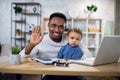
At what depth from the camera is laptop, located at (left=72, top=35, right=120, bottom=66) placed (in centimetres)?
132

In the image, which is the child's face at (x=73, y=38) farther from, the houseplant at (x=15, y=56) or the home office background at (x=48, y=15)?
the home office background at (x=48, y=15)

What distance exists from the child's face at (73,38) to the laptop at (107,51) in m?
0.44

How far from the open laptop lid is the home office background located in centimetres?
422

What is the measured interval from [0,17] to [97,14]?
3.02 metres

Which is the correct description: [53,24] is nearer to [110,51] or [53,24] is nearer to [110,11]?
[110,51]

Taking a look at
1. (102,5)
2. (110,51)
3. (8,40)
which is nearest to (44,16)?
(8,40)

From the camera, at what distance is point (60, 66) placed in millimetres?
1356

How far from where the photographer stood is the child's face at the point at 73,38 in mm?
1875

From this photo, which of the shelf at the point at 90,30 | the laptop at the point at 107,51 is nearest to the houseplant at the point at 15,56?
the laptop at the point at 107,51

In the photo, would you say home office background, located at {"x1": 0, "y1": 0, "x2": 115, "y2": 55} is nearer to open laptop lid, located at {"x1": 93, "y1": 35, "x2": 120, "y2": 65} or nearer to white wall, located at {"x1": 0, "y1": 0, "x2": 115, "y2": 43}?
white wall, located at {"x1": 0, "y1": 0, "x2": 115, "y2": 43}

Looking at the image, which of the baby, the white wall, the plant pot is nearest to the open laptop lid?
the baby

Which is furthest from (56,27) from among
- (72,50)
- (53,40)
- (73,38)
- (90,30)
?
(90,30)

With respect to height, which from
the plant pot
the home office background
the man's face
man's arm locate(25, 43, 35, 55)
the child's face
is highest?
the home office background

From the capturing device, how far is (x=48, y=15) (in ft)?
20.0
